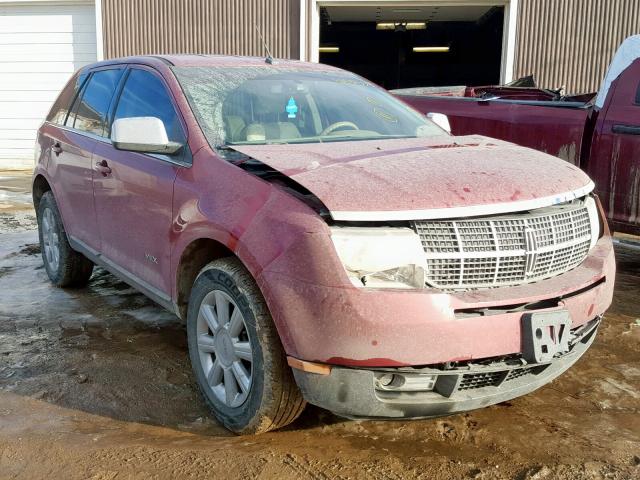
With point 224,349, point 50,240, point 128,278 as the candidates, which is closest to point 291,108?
point 128,278

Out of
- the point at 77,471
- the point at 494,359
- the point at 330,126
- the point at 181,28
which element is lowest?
the point at 77,471

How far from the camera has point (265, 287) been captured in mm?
2457

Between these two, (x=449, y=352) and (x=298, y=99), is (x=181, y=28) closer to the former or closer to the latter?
(x=298, y=99)

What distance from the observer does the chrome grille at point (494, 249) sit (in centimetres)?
238

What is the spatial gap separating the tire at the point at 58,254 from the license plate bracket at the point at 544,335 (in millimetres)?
3637

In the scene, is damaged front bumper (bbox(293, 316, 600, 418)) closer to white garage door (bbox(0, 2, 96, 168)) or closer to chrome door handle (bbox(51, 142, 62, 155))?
chrome door handle (bbox(51, 142, 62, 155))

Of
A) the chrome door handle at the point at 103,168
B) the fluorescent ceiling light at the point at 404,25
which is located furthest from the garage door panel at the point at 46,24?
the chrome door handle at the point at 103,168

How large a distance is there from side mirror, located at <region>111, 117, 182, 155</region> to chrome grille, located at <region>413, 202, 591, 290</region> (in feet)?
4.67

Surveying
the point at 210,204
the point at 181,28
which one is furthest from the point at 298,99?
the point at 181,28

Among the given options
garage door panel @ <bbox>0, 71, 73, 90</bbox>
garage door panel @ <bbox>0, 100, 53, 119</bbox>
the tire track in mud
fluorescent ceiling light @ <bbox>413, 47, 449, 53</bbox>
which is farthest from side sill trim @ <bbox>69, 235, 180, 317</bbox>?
fluorescent ceiling light @ <bbox>413, 47, 449, 53</bbox>

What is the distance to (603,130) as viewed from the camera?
5.05 metres

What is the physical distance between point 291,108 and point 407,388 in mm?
1874

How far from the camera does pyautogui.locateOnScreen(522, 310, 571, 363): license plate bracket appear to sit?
238 cm

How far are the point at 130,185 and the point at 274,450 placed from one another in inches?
67.4
